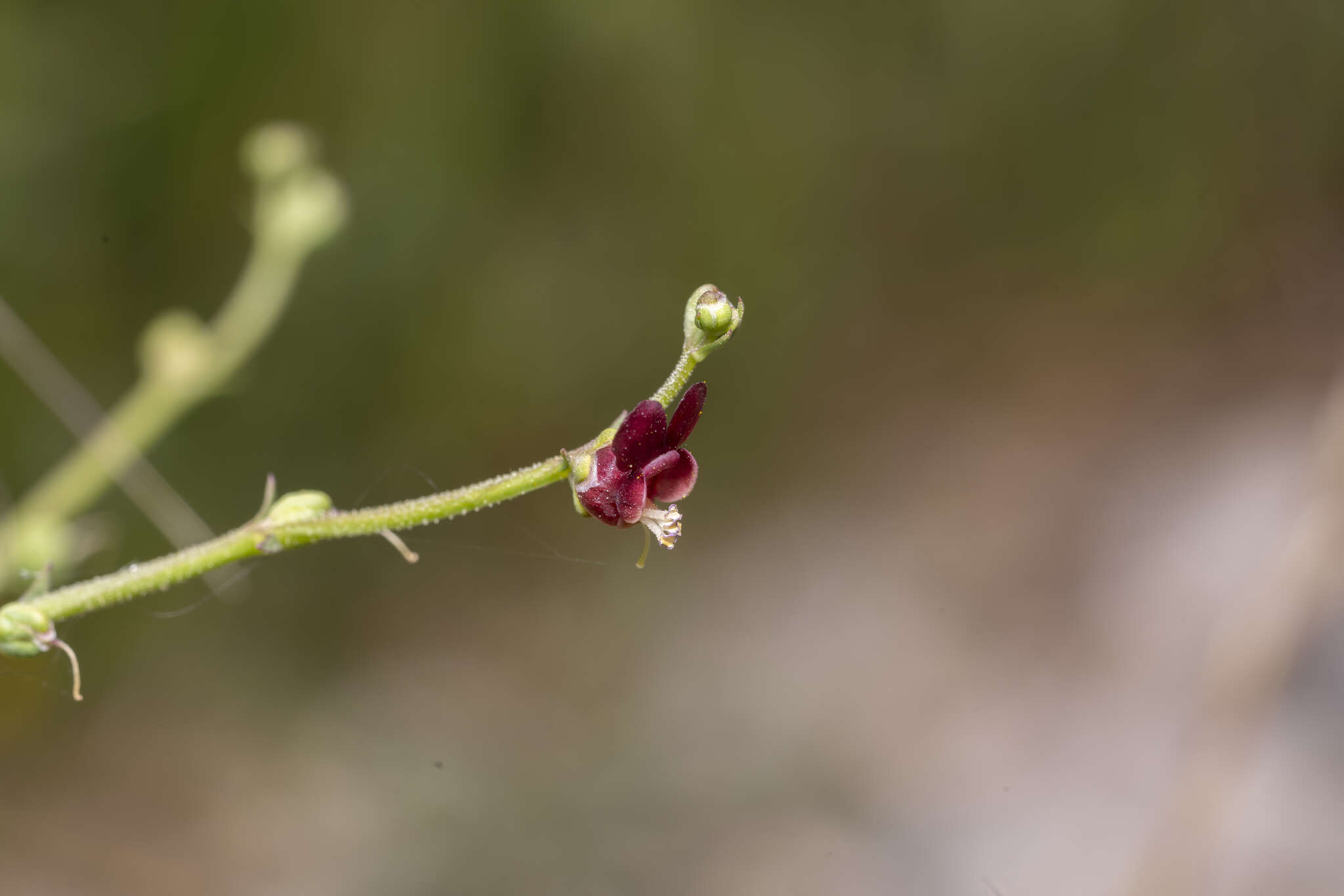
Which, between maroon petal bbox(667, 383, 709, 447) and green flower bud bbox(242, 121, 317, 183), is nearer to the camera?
maroon petal bbox(667, 383, 709, 447)

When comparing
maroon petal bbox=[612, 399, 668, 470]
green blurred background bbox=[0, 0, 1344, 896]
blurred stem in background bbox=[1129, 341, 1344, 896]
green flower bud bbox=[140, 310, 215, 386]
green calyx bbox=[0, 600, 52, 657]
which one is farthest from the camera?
green blurred background bbox=[0, 0, 1344, 896]

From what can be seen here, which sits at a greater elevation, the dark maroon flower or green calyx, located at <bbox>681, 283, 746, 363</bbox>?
green calyx, located at <bbox>681, 283, 746, 363</bbox>

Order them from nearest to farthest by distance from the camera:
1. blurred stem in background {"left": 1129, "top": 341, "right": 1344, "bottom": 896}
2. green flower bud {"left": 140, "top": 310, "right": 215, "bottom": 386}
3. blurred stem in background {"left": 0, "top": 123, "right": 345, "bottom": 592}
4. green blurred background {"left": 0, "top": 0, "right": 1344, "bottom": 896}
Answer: blurred stem in background {"left": 0, "top": 123, "right": 345, "bottom": 592} < green flower bud {"left": 140, "top": 310, "right": 215, "bottom": 386} < blurred stem in background {"left": 1129, "top": 341, "right": 1344, "bottom": 896} < green blurred background {"left": 0, "top": 0, "right": 1344, "bottom": 896}

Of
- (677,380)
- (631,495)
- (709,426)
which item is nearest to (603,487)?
(631,495)

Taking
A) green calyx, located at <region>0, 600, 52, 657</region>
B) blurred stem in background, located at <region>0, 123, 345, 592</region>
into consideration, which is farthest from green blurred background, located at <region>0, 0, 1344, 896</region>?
green calyx, located at <region>0, 600, 52, 657</region>

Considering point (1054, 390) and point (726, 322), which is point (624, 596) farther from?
point (726, 322)

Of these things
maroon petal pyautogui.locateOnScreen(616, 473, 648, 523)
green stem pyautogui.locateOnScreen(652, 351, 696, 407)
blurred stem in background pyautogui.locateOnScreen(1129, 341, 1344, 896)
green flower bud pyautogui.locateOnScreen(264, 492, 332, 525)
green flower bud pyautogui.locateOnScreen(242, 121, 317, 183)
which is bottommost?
maroon petal pyautogui.locateOnScreen(616, 473, 648, 523)

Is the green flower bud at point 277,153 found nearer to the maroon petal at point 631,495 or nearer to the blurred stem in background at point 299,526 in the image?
the blurred stem in background at point 299,526

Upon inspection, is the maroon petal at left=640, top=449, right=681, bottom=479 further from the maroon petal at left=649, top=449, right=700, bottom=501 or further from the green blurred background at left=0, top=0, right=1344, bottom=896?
the green blurred background at left=0, top=0, right=1344, bottom=896

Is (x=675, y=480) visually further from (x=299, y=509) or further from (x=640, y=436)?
(x=299, y=509)
